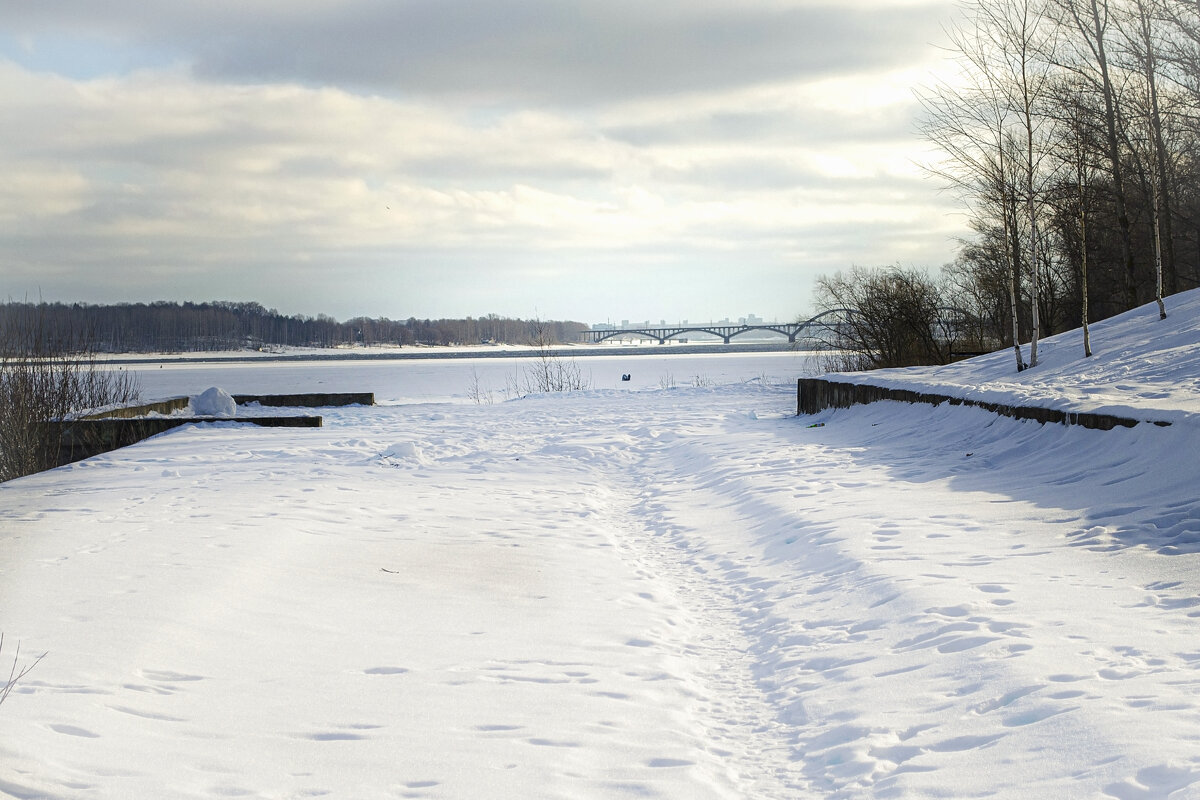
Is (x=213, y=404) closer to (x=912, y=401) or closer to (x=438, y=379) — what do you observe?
(x=912, y=401)

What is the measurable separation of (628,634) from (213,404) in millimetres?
16480

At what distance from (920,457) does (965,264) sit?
137ft

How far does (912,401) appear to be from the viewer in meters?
14.2

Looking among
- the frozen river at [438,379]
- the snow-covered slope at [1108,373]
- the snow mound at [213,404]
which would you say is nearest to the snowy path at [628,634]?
the snow-covered slope at [1108,373]

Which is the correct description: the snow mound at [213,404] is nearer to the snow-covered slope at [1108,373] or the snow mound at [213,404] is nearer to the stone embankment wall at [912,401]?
the stone embankment wall at [912,401]

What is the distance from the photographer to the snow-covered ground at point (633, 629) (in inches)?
140

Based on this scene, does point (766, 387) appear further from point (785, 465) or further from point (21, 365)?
point (21, 365)

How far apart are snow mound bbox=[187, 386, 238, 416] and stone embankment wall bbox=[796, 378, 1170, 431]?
12197 millimetres

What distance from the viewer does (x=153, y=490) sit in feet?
32.2

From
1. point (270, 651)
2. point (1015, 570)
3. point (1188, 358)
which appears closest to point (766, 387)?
point (1188, 358)

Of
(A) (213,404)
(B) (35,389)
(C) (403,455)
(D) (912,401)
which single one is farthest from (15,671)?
(A) (213,404)

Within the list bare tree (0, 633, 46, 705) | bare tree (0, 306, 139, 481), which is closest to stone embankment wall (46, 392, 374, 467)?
bare tree (0, 306, 139, 481)

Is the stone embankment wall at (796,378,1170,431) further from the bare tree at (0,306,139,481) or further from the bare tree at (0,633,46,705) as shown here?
the bare tree at (0,306,139,481)

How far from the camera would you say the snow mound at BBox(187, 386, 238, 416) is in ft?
64.1
